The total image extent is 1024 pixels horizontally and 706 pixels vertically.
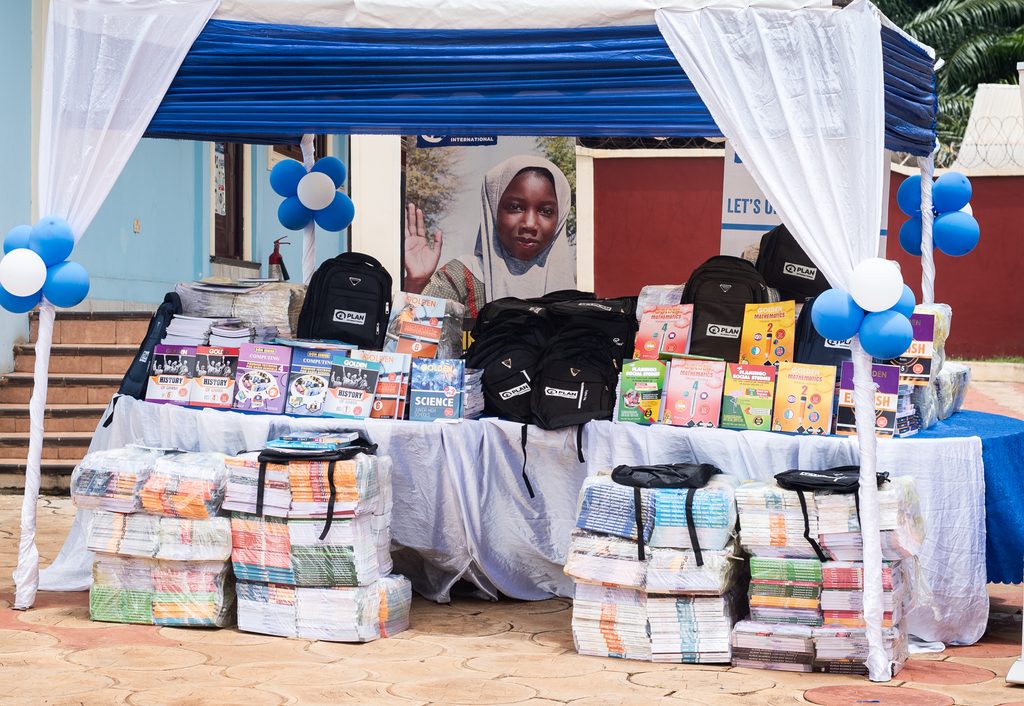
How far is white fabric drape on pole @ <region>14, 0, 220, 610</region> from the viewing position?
5367mm

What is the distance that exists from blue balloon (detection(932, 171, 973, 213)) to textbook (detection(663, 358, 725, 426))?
1680 mm

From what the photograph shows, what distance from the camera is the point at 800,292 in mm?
5949

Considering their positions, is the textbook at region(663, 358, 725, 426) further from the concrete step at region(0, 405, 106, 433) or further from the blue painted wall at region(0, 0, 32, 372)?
the blue painted wall at region(0, 0, 32, 372)

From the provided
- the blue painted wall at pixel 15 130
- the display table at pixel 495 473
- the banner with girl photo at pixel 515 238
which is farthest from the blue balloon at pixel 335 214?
the blue painted wall at pixel 15 130

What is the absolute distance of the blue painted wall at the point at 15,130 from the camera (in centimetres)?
906

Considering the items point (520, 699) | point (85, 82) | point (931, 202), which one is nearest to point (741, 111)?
point (931, 202)

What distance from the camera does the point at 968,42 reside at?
22375 mm

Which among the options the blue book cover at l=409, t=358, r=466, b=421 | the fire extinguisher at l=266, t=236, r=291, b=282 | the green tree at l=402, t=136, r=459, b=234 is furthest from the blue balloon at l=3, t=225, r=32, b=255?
the fire extinguisher at l=266, t=236, r=291, b=282

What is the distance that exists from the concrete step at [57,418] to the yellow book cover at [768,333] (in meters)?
4.95

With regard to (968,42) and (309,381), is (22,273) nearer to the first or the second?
(309,381)

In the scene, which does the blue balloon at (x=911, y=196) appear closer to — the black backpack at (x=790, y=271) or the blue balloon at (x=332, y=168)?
the black backpack at (x=790, y=271)

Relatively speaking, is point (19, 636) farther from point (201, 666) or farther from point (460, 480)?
point (460, 480)

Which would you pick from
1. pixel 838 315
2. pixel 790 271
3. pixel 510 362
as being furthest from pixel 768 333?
pixel 510 362

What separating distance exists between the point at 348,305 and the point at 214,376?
0.70m
